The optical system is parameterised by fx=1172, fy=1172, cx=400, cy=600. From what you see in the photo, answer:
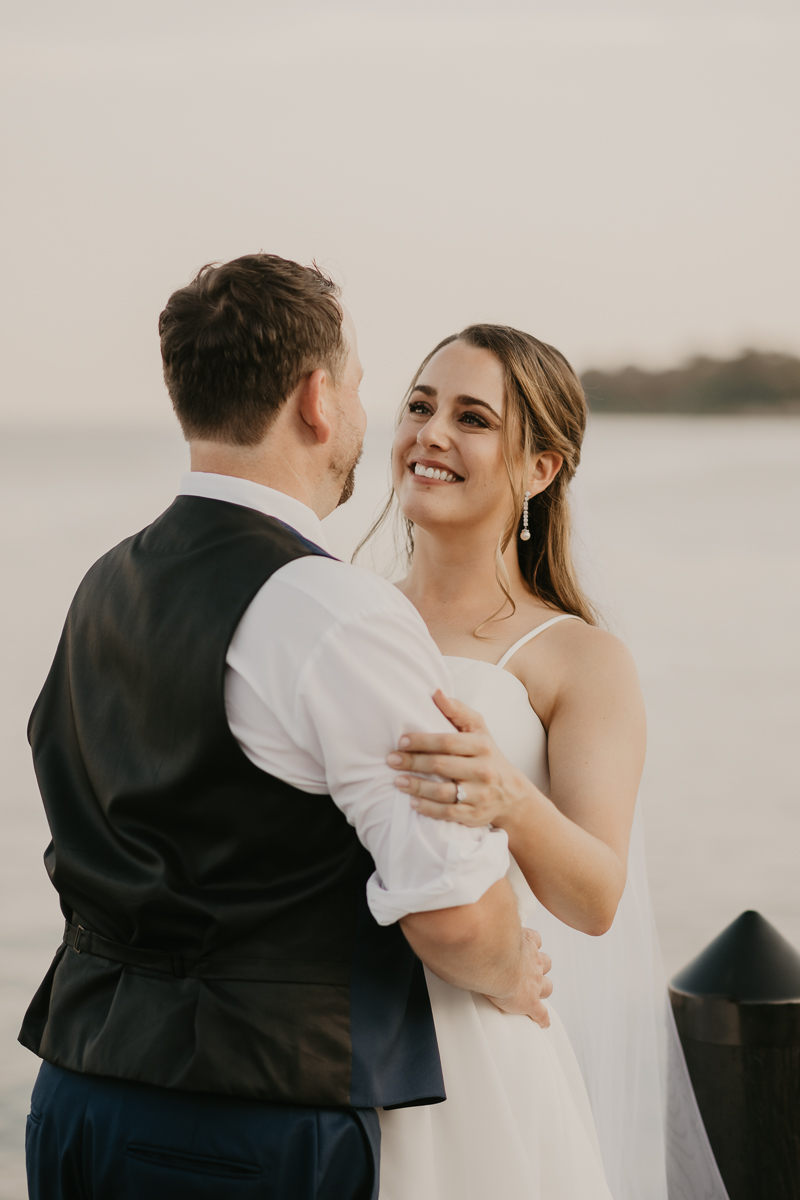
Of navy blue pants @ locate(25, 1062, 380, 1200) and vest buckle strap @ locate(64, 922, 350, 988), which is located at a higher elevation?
vest buckle strap @ locate(64, 922, 350, 988)

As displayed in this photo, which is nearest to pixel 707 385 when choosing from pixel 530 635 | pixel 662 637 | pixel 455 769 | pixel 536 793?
pixel 662 637

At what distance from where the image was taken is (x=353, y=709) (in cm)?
128

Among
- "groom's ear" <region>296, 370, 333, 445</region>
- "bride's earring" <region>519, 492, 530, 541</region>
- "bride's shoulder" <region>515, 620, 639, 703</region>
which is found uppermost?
"groom's ear" <region>296, 370, 333, 445</region>

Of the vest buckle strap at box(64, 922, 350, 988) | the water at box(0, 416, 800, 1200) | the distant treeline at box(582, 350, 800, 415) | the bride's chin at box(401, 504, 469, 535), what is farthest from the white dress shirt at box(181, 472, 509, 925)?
→ the distant treeline at box(582, 350, 800, 415)

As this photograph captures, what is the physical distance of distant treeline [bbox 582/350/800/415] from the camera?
2564cm

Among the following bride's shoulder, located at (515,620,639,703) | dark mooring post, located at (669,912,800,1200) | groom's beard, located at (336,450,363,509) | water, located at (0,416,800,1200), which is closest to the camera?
groom's beard, located at (336,450,363,509)

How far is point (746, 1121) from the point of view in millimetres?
2631

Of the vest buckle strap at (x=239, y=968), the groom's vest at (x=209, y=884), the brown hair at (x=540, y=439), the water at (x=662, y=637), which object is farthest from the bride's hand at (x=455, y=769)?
the water at (x=662, y=637)

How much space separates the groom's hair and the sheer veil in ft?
4.14

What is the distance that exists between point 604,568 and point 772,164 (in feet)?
78.7

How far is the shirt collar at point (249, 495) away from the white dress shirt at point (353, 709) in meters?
0.15

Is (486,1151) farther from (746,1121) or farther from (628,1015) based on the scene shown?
(746,1121)

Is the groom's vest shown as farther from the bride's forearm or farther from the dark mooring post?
the dark mooring post

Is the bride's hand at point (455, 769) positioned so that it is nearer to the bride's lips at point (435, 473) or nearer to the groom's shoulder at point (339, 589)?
the groom's shoulder at point (339, 589)
